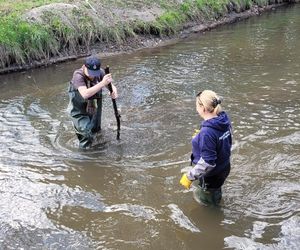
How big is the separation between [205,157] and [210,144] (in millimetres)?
157

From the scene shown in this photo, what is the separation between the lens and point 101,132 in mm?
8891

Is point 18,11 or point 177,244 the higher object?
point 18,11

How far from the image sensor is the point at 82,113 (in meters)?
8.04

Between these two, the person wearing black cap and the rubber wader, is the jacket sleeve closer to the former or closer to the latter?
the person wearing black cap

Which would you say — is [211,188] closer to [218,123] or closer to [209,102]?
[218,123]

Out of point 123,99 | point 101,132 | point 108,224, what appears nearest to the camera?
point 108,224

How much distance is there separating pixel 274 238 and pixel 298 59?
380 inches

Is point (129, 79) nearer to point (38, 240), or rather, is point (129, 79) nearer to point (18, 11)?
point (18, 11)

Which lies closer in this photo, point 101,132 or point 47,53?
point 101,132

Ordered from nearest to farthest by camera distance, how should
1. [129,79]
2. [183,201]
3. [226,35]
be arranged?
[183,201] → [129,79] → [226,35]

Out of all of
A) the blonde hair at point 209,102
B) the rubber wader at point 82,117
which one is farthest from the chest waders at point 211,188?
the rubber wader at point 82,117

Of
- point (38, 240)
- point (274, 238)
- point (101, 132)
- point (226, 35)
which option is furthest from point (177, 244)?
point (226, 35)

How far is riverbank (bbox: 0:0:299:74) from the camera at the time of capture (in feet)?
46.1

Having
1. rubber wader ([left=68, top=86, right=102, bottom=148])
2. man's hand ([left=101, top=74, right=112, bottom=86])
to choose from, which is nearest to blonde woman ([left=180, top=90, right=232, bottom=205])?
man's hand ([left=101, top=74, right=112, bottom=86])
